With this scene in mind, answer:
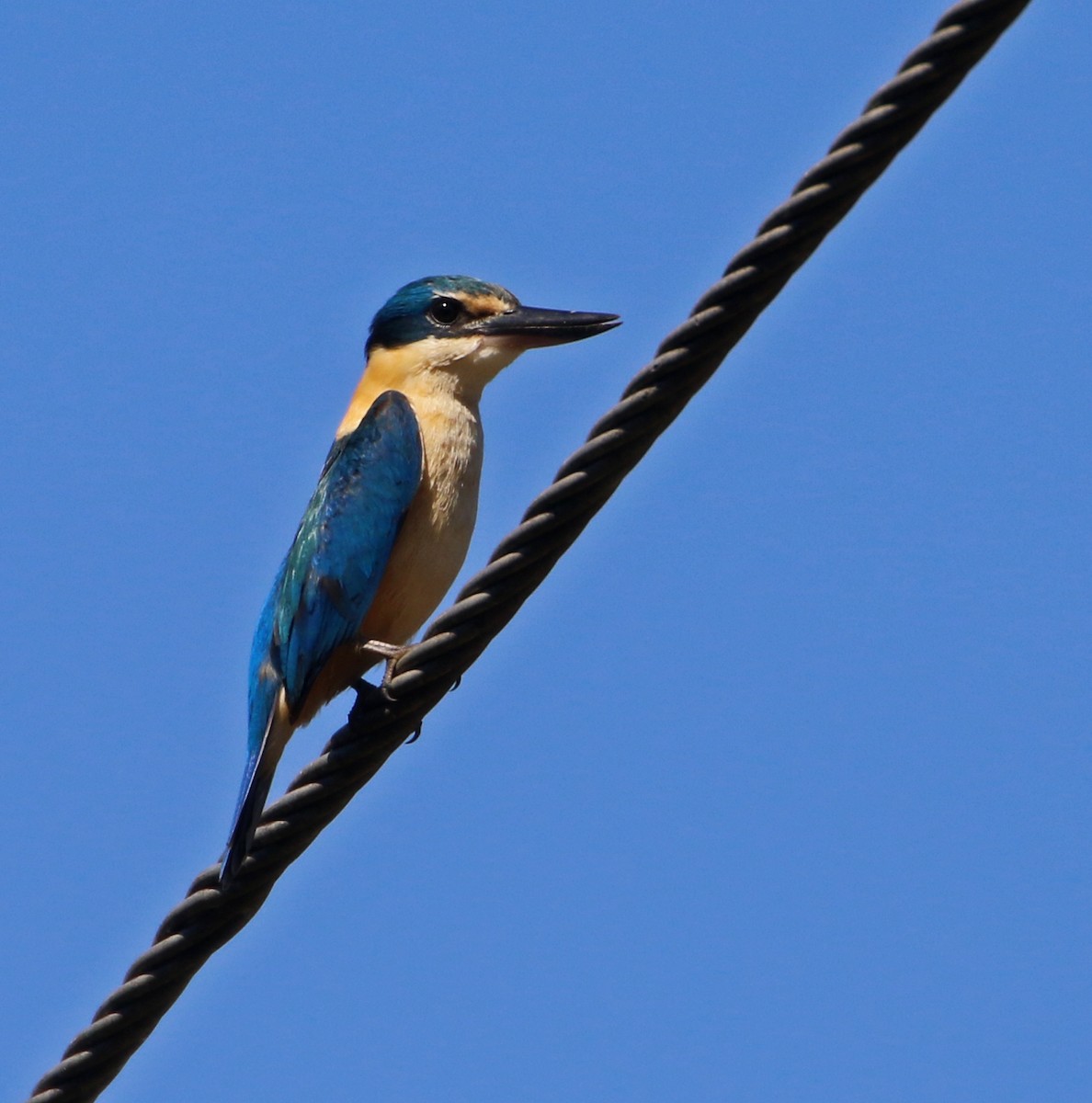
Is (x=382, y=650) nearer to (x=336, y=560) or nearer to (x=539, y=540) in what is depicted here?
(x=336, y=560)

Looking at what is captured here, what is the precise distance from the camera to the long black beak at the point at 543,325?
605cm

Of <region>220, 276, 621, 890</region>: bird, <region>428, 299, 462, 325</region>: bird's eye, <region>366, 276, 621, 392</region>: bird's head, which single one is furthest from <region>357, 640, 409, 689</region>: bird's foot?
<region>428, 299, 462, 325</region>: bird's eye

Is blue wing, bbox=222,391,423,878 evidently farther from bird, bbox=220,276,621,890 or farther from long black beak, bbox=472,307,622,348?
long black beak, bbox=472,307,622,348

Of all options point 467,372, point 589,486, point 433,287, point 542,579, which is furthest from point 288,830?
point 433,287

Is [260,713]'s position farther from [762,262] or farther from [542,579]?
[762,262]

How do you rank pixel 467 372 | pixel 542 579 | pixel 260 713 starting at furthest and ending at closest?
pixel 467 372 < pixel 260 713 < pixel 542 579

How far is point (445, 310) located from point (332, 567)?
136cm

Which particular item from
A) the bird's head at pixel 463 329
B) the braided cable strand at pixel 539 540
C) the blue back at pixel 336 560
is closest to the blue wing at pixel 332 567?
the blue back at pixel 336 560

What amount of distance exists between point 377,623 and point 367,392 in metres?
1.20

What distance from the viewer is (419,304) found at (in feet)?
21.3

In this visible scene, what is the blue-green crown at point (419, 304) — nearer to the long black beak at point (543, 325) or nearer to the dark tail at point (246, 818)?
the long black beak at point (543, 325)

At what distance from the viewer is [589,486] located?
3.45 metres

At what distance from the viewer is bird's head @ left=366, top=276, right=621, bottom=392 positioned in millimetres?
6113

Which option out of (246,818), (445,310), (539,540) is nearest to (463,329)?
(445,310)
